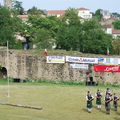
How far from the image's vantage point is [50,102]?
3662 cm

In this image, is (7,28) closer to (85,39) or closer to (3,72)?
(85,39)

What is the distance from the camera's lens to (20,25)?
82.8m

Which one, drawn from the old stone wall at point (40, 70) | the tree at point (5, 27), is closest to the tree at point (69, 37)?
the tree at point (5, 27)

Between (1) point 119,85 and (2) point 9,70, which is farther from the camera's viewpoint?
(2) point 9,70

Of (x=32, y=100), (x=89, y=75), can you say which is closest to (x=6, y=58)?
(x=89, y=75)

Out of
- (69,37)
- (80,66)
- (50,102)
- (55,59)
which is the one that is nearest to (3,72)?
(55,59)

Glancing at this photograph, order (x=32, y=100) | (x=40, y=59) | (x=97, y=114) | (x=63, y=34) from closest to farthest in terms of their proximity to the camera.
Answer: (x=97, y=114)
(x=32, y=100)
(x=40, y=59)
(x=63, y=34)

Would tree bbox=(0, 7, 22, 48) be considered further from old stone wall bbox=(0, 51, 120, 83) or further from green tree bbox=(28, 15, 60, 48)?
old stone wall bbox=(0, 51, 120, 83)

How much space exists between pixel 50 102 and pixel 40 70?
548 inches

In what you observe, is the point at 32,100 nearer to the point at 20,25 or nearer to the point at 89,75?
the point at 89,75

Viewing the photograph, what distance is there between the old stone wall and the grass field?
2428mm

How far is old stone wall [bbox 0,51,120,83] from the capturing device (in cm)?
4891

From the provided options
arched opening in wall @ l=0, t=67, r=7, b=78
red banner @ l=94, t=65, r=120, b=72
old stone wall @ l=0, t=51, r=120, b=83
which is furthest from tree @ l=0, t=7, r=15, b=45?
red banner @ l=94, t=65, r=120, b=72

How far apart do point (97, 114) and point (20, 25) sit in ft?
169
